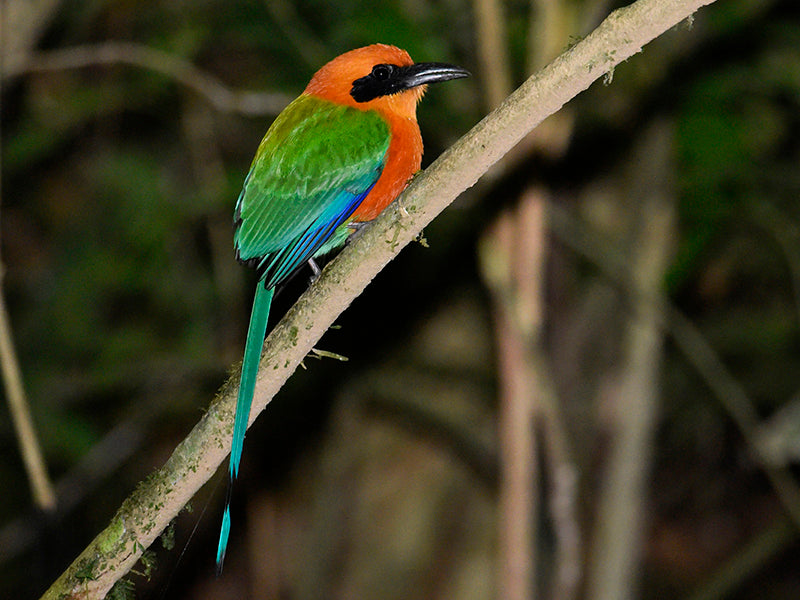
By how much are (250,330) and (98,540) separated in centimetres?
53

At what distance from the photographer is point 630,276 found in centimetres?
385

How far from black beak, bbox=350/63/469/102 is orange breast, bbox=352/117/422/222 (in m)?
0.10

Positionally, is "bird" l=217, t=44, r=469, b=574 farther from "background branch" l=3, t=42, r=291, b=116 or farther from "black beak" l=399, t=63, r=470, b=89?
"background branch" l=3, t=42, r=291, b=116

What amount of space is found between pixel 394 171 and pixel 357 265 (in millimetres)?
889

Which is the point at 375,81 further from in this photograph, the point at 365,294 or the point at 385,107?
the point at 365,294

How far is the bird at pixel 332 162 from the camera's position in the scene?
2439mm

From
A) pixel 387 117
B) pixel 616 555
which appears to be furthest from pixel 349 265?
pixel 616 555

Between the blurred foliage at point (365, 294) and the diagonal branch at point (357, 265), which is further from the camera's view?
the blurred foliage at point (365, 294)

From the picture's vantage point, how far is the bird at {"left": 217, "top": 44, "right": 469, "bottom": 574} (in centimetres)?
244

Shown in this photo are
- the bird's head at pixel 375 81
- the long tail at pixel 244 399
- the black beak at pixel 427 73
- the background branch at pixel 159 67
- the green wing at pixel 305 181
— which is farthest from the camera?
the background branch at pixel 159 67

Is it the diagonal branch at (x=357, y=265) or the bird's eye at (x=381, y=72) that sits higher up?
the bird's eye at (x=381, y=72)

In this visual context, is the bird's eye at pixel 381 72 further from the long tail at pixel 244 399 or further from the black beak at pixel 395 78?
the long tail at pixel 244 399

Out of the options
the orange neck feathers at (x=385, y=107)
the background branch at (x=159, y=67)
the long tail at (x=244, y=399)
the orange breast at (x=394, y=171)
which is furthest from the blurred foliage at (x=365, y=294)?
the long tail at (x=244, y=399)

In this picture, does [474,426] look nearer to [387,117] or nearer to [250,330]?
[387,117]
